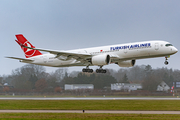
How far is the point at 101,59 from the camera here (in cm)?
4138

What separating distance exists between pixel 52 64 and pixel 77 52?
6.33m

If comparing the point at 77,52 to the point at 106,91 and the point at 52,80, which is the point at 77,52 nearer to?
the point at 106,91

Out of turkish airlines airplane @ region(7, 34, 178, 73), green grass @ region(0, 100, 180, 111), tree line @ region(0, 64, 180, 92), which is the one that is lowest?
green grass @ region(0, 100, 180, 111)

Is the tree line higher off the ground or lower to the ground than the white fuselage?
lower

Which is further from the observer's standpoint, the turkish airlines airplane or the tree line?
the tree line

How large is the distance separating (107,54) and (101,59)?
1246 mm

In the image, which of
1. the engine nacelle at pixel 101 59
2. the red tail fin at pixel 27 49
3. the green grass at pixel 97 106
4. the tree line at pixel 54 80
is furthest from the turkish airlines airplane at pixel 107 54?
the tree line at pixel 54 80

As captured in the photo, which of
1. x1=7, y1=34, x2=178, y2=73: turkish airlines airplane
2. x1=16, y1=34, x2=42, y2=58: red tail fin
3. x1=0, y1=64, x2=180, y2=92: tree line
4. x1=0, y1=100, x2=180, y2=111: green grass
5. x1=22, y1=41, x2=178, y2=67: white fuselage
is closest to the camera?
x1=0, y1=100, x2=180, y2=111: green grass

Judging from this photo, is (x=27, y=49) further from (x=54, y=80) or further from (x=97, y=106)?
(x=54, y=80)

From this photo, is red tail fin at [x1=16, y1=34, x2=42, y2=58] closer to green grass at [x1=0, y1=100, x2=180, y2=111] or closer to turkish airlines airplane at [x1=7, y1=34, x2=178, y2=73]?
turkish airlines airplane at [x1=7, y1=34, x2=178, y2=73]

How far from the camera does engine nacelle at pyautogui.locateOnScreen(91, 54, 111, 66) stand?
41.2 m

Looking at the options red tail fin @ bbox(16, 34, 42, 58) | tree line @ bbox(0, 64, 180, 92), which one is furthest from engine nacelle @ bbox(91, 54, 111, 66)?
tree line @ bbox(0, 64, 180, 92)

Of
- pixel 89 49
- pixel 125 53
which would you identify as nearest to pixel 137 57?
pixel 125 53

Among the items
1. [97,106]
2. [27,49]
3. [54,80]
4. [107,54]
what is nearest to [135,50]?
[107,54]
